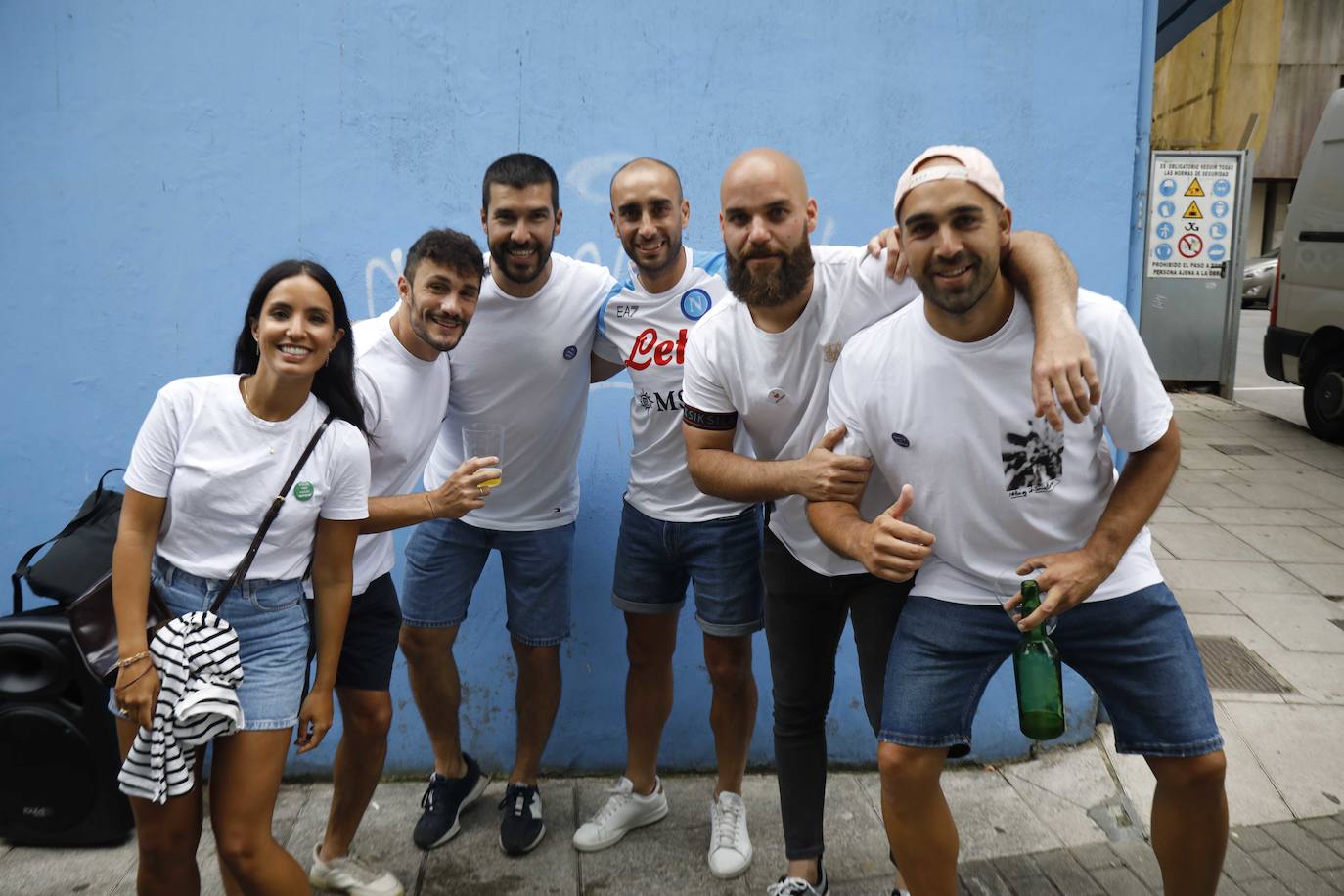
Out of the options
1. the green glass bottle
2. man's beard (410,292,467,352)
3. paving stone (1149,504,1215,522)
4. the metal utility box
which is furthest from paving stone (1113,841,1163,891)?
the metal utility box

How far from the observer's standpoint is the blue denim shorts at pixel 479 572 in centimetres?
329

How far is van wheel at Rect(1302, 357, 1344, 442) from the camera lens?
28.0 ft

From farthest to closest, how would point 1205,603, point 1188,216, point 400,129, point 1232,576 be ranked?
point 1188,216
point 1232,576
point 1205,603
point 400,129

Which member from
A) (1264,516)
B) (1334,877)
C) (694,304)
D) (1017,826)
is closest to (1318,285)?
(1264,516)

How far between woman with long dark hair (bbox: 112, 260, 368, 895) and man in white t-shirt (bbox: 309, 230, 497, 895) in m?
0.27

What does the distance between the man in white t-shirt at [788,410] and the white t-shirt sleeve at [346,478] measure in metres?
0.87

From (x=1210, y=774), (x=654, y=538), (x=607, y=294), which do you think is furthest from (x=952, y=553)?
(x=607, y=294)

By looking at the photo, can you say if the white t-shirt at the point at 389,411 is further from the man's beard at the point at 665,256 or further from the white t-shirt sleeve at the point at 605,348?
the man's beard at the point at 665,256

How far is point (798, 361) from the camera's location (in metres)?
2.71

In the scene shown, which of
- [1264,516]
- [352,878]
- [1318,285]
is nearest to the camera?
[352,878]

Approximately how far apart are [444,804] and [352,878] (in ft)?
1.38

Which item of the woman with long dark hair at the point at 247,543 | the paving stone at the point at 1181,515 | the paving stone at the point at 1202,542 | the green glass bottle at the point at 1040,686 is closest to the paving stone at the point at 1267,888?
the green glass bottle at the point at 1040,686

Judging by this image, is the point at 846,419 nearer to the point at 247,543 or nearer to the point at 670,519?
the point at 670,519

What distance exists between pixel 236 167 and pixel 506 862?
2499 millimetres
